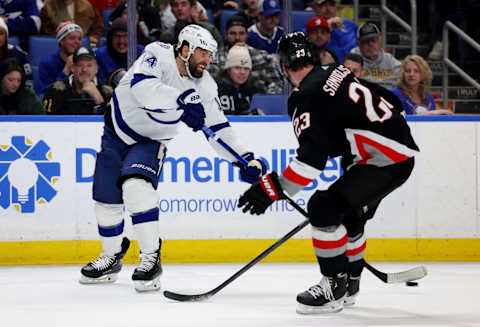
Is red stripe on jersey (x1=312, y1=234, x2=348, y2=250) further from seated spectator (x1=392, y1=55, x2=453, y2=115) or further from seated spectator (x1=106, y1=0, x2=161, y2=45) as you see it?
seated spectator (x1=106, y1=0, x2=161, y2=45)

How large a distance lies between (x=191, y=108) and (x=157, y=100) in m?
0.17

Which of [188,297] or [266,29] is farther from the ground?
[266,29]

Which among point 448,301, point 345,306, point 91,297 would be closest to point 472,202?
point 448,301

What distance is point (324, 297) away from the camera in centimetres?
310

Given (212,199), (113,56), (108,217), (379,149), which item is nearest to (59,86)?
(113,56)

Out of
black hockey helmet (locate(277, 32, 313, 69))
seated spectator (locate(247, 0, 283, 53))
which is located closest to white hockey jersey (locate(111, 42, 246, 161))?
black hockey helmet (locate(277, 32, 313, 69))

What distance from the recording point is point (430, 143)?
4.79 m

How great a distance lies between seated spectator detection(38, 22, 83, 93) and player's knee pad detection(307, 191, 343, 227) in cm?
288

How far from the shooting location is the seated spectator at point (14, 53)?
517 cm

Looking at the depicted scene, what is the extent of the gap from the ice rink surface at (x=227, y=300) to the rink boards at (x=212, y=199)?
0.22 meters

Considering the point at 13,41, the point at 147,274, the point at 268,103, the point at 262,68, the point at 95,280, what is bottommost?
the point at 95,280

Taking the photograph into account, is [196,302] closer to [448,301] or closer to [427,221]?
[448,301]

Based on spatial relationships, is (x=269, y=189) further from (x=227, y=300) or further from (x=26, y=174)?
(x=26, y=174)

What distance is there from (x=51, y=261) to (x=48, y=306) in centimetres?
136
